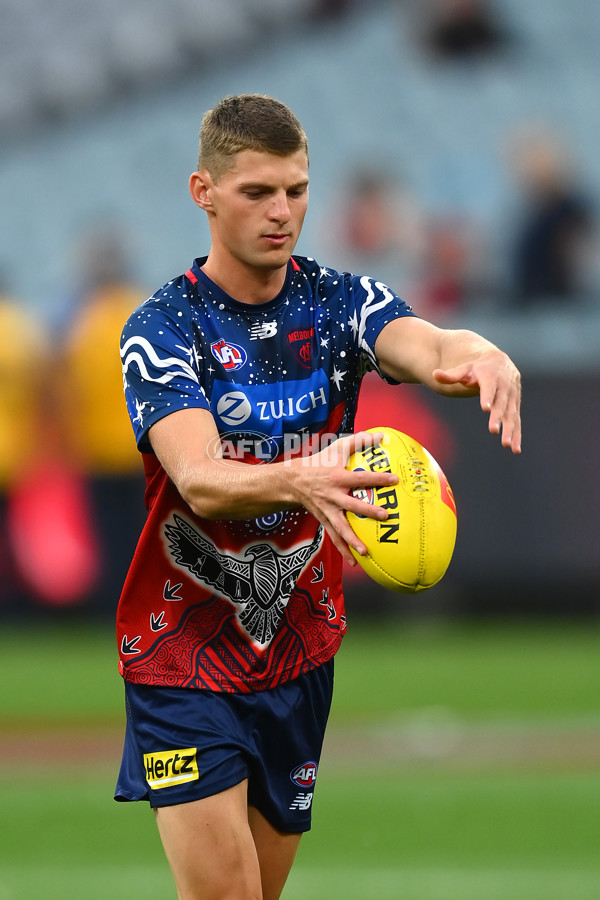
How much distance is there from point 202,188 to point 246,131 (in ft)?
0.90

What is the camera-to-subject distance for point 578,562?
46.8 ft

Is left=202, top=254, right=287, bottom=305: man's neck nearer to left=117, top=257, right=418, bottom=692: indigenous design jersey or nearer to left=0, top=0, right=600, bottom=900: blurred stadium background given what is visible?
left=117, top=257, right=418, bottom=692: indigenous design jersey

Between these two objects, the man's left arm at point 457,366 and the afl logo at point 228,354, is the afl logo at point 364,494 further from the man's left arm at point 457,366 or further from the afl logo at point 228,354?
the afl logo at point 228,354

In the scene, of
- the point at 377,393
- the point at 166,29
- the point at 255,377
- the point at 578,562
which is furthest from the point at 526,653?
the point at 166,29

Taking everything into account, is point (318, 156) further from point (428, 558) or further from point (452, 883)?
point (428, 558)

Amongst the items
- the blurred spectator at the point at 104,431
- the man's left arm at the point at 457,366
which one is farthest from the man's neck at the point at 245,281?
the blurred spectator at the point at 104,431

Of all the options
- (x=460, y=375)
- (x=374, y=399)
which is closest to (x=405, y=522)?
(x=460, y=375)

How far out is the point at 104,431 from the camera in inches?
581

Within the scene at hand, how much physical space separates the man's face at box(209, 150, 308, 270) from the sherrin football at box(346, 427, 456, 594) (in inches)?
25.6

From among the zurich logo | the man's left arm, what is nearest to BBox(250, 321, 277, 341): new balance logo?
the zurich logo

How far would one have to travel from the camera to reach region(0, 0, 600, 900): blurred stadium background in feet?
29.6

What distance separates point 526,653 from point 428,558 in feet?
32.6

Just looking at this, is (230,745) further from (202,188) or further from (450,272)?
(450,272)

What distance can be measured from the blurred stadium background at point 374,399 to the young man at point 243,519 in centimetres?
288
